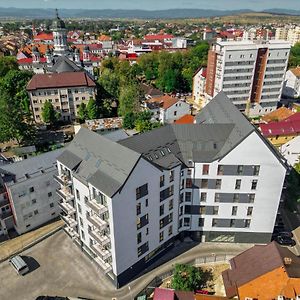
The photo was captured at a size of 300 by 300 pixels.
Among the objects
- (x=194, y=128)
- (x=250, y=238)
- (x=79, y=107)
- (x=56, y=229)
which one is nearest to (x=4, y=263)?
(x=56, y=229)

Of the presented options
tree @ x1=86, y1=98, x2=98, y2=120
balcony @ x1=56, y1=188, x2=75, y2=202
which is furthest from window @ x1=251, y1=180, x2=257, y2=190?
tree @ x1=86, y1=98, x2=98, y2=120

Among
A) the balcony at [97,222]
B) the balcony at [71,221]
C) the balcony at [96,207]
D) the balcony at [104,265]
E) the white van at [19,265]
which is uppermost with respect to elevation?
the balcony at [96,207]

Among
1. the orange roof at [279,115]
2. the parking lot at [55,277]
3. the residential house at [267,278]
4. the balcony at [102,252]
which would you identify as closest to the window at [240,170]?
the residential house at [267,278]

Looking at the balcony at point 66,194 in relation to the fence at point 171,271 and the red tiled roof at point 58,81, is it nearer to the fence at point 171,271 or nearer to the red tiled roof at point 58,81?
the fence at point 171,271

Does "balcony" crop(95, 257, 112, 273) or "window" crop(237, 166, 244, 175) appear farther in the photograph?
"window" crop(237, 166, 244, 175)

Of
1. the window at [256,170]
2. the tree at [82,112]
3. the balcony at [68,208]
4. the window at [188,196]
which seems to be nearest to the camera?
the window at [256,170]

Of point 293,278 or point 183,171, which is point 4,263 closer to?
point 183,171

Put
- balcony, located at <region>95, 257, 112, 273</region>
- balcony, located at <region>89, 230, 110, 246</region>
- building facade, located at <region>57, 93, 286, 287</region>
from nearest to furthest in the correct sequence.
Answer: building facade, located at <region>57, 93, 286, 287</region> < balcony, located at <region>89, 230, 110, 246</region> < balcony, located at <region>95, 257, 112, 273</region>

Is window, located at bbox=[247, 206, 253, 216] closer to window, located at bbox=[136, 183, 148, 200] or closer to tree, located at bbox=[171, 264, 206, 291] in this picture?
tree, located at bbox=[171, 264, 206, 291]
